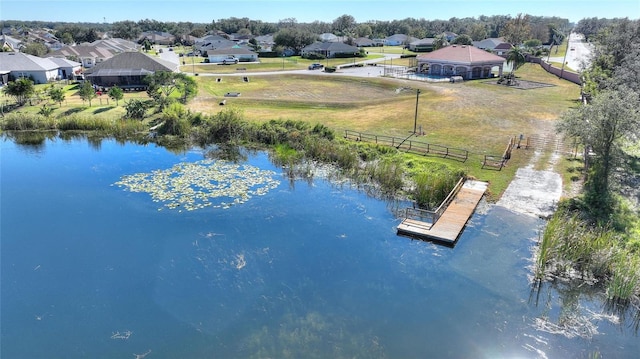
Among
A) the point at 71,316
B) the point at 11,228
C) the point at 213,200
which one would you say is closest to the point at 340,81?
the point at 213,200

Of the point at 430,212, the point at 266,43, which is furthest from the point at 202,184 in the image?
the point at 266,43

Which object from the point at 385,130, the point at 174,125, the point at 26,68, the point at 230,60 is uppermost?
the point at 26,68

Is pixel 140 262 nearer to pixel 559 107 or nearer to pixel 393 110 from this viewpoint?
pixel 393 110

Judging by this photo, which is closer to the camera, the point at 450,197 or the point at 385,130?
the point at 450,197

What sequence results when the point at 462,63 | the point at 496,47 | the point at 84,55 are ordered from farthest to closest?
1. the point at 496,47
2. the point at 84,55
3. the point at 462,63

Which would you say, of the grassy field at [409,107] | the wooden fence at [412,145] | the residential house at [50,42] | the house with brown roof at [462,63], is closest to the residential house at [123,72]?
the grassy field at [409,107]

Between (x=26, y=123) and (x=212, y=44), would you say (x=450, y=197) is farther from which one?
(x=212, y=44)
